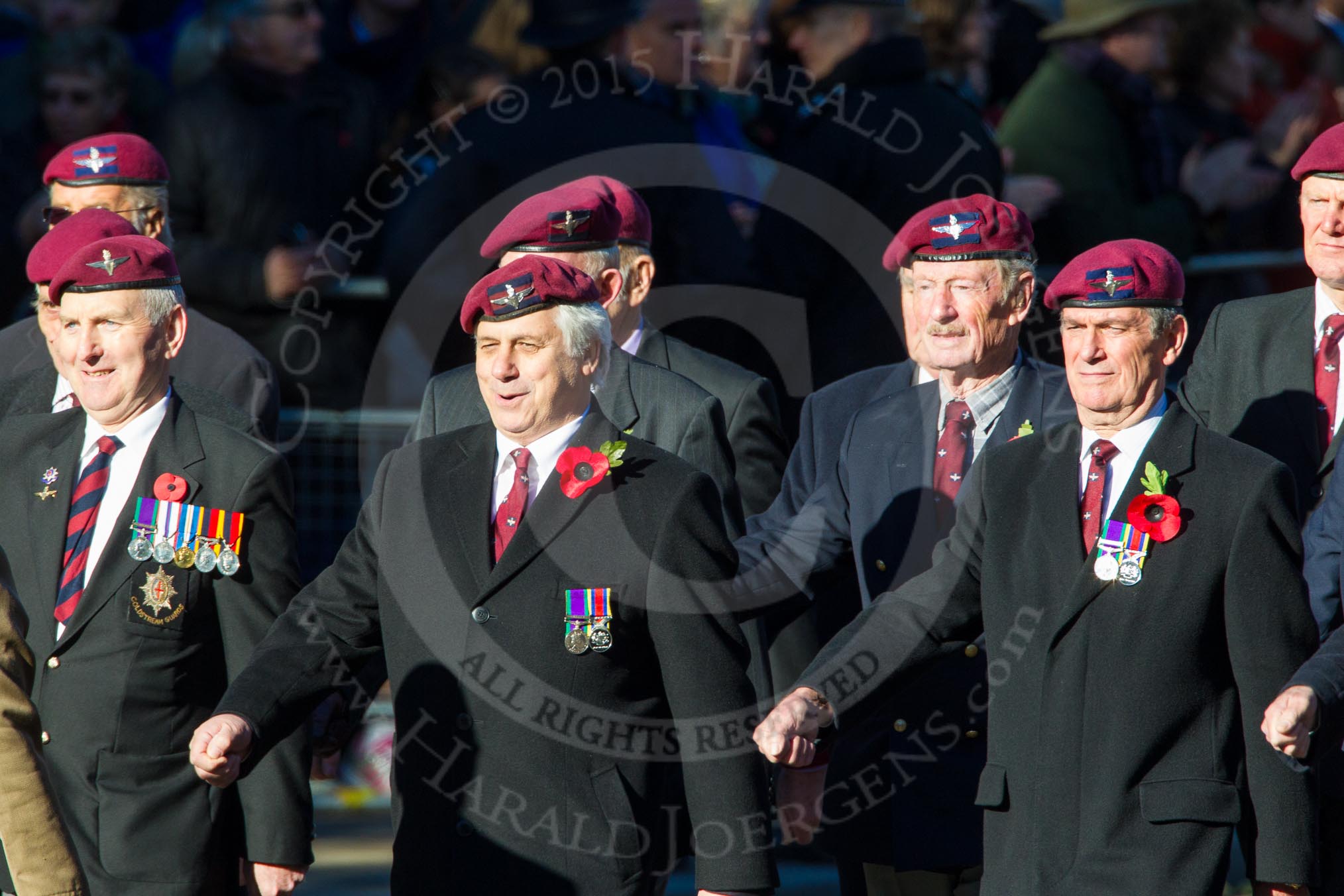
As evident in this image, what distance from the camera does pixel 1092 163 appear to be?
8.63 metres

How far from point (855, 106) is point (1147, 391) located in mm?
3062

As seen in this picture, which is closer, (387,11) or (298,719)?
(298,719)

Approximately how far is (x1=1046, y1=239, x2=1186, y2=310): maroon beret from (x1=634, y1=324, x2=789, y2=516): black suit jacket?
1.29 meters

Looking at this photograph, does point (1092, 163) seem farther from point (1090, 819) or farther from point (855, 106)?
point (1090, 819)

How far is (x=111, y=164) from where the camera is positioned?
21.9 feet

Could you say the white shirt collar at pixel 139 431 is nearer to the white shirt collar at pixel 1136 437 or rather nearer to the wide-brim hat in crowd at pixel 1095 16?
the white shirt collar at pixel 1136 437

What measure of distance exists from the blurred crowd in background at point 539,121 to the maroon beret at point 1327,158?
83.8 inches

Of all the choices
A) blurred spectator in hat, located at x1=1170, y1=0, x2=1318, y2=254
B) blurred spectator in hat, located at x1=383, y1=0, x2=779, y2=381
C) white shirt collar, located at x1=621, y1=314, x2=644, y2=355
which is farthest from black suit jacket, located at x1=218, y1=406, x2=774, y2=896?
blurred spectator in hat, located at x1=1170, y1=0, x2=1318, y2=254

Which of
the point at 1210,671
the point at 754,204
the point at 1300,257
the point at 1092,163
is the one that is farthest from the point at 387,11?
the point at 1210,671

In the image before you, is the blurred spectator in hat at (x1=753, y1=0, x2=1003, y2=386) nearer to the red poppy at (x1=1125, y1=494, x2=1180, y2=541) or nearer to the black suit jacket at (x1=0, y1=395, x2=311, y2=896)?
the black suit jacket at (x1=0, y1=395, x2=311, y2=896)

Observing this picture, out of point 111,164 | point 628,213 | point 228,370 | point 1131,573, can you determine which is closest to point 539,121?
point 628,213

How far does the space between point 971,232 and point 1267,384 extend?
0.87m

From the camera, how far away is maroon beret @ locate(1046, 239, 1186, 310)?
5.07m

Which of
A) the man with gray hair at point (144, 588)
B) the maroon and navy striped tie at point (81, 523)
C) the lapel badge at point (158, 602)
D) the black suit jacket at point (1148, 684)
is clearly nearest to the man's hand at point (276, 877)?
the man with gray hair at point (144, 588)
